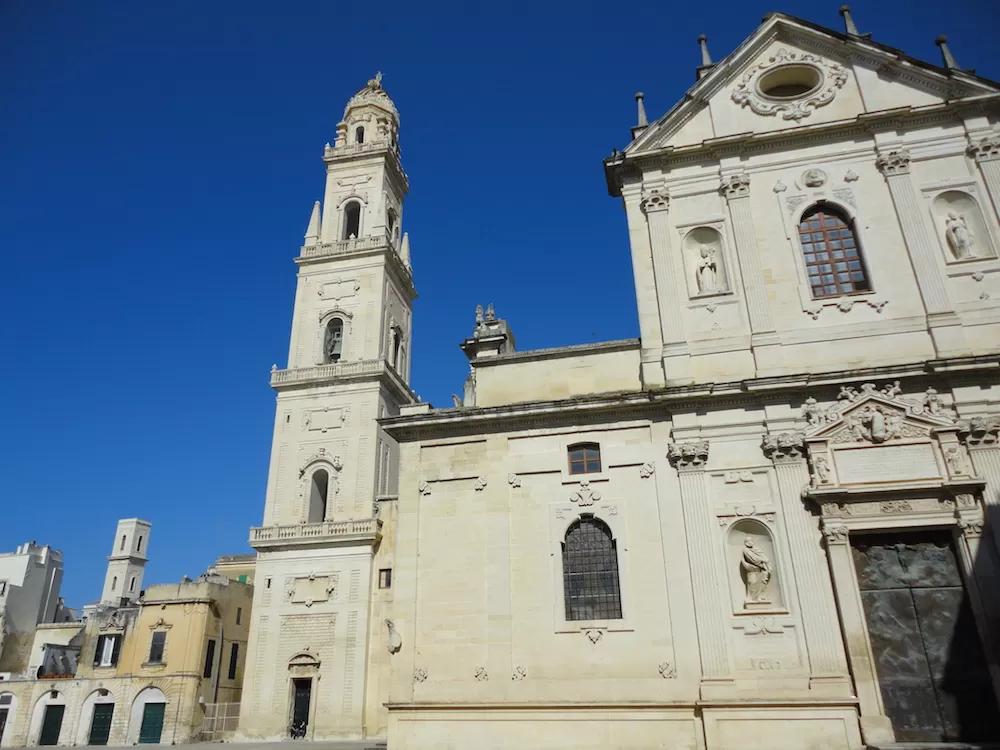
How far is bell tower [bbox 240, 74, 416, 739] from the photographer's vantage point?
107ft

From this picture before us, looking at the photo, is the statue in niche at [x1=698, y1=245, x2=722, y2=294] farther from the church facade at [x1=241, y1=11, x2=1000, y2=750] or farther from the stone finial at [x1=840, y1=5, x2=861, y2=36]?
the stone finial at [x1=840, y1=5, x2=861, y2=36]

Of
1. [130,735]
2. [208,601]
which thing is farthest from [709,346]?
[130,735]

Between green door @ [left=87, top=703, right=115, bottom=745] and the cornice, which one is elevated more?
the cornice

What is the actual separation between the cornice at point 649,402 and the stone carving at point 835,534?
312 cm

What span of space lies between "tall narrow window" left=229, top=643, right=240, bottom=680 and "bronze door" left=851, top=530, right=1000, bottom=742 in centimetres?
3676

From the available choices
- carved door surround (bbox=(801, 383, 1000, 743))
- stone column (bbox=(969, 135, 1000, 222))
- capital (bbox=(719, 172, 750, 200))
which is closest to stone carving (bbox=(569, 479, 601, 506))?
carved door surround (bbox=(801, 383, 1000, 743))

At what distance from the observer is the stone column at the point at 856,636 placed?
14.2 metres

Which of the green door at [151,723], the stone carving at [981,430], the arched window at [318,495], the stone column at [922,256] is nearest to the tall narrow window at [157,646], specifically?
the green door at [151,723]

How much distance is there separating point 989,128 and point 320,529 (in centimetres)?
3030

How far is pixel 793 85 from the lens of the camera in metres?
21.6

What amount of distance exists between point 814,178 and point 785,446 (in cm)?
778

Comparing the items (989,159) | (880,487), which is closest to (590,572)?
(880,487)

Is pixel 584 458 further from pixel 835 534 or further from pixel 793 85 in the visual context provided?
pixel 793 85

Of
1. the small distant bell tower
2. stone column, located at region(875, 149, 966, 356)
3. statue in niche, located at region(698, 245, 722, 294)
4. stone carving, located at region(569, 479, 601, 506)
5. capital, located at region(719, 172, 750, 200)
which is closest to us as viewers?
stone column, located at region(875, 149, 966, 356)
